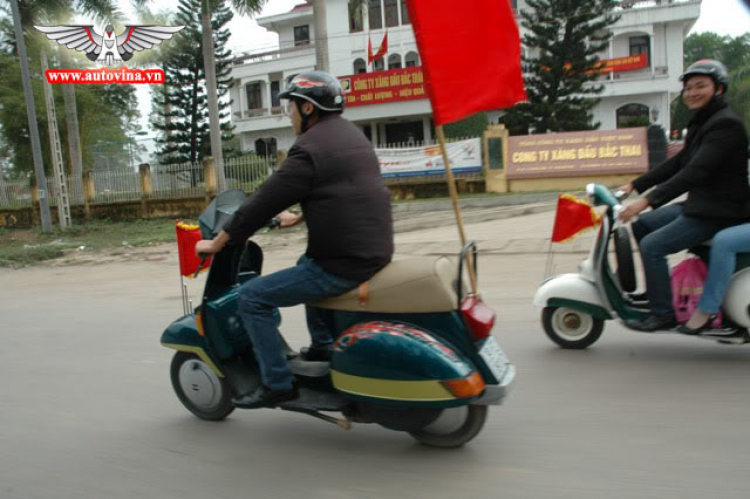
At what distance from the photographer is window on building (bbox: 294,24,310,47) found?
40.7 metres

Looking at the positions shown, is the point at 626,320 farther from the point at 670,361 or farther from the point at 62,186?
the point at 62,186

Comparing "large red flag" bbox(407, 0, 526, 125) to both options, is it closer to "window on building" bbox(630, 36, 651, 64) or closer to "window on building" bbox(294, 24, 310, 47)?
"window on building" bbox(630, 36, 651, 64)

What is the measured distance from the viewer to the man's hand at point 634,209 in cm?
437

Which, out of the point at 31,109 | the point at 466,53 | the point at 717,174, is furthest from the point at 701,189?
the point at 31,109

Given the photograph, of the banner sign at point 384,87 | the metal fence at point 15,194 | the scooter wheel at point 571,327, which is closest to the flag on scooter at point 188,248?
the scooter wheel at point 571,327

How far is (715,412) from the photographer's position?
11.8 feet

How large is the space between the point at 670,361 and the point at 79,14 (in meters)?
24.2

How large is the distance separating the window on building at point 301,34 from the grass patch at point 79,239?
21995mm

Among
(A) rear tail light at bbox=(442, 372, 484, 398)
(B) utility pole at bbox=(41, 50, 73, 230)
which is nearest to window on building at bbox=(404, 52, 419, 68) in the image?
(B) utility pole at bbox=(41, 50, 73, 230)

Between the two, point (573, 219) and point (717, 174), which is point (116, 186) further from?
point (717, 174)

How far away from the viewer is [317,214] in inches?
124

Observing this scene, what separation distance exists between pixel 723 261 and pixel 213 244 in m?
3.07

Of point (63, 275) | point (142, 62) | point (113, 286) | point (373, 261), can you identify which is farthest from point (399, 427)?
point (142, 62)

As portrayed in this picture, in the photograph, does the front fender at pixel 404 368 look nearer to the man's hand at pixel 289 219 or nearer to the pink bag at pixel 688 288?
the man's hand at pixel 289 219
